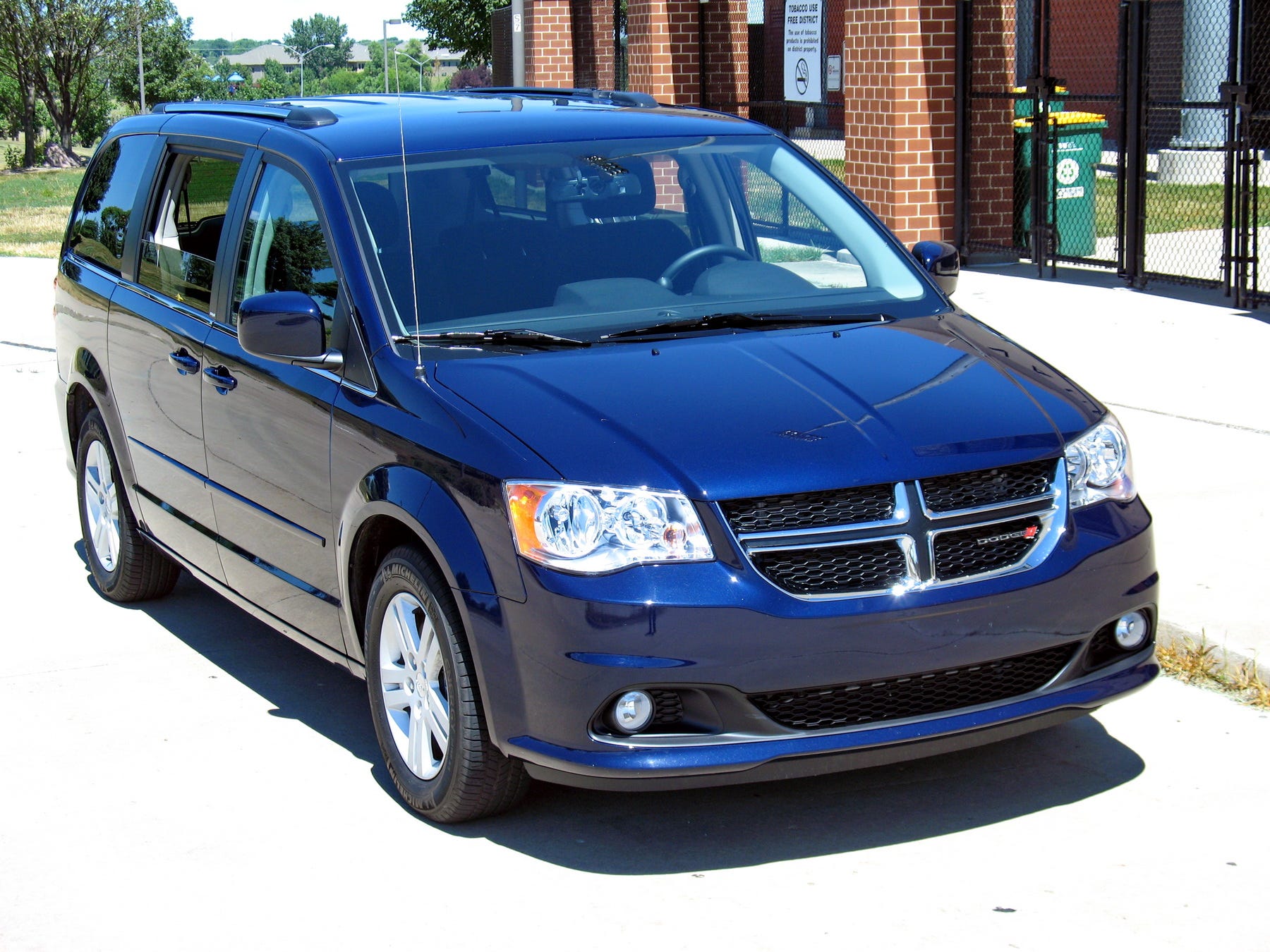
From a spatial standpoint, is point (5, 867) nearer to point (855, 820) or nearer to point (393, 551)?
point (393, 551)

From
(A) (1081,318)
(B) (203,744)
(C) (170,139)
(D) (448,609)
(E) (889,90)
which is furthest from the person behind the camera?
(E) (889,90)

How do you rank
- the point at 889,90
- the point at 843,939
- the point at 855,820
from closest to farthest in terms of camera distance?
1. the point at 843,939
2. the point at 855,820
3. the point at 889,90

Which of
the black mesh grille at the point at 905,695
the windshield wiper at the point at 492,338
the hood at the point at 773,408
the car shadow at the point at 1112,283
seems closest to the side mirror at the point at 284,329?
the windshield wiper at the point at 492,338

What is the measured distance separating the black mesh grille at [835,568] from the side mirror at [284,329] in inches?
60.2

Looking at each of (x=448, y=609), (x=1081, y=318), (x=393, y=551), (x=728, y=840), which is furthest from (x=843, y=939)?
(x=1081, y=318)

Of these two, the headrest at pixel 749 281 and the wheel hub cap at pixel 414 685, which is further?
the headrest at pixel 749 281

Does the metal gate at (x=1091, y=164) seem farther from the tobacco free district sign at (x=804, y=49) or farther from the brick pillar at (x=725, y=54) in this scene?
the brick pillar at (x=725, y=54)

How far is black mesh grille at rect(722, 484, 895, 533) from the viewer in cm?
393

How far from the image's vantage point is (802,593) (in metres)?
3.92

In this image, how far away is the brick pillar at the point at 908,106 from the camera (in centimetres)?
1429

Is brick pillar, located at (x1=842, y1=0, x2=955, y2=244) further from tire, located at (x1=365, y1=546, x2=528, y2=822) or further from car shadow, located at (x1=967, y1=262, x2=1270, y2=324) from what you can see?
tire, located at (x1=365, y1=546, x2=528, y2=822)

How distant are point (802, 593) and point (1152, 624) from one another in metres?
1.14

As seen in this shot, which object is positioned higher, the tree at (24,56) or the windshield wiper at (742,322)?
the tree at (24,56)

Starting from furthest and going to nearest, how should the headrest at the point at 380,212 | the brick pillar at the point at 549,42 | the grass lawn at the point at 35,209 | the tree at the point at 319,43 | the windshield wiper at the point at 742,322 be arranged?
the tree at the point at 319,43 < the grass lawn at the point at 35,209 < the brick pillar at the point at 549,42 < the headrest at the point at 380,212 < the windshield wiper at the point at 742,322
